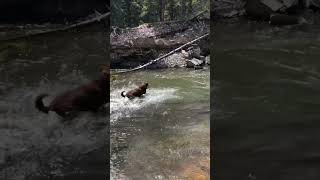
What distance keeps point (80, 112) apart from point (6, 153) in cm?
154

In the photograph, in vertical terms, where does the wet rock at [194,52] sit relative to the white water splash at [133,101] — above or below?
above

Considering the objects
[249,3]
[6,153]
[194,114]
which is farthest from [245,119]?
[249,3]

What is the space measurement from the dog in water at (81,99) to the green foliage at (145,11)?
2889cm

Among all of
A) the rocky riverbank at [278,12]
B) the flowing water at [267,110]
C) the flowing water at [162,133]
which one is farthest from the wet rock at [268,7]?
the flowing water at [162,133]

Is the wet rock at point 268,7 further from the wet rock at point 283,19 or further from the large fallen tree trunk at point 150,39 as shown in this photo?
the large fallen tree trunk at point 150,39

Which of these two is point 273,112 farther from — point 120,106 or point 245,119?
point 120,106

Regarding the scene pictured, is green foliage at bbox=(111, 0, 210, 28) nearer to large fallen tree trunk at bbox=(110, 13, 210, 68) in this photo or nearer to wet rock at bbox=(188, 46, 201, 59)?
large fallen tree trunk at bbox=(110, 13, 210, 68)

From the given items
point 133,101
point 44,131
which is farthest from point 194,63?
point 44,131

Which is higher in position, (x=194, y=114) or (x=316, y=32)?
(x=316, y=32)

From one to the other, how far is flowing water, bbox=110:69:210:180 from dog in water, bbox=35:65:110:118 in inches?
24.8

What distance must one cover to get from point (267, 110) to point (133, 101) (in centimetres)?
327

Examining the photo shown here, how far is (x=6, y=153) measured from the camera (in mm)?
6426

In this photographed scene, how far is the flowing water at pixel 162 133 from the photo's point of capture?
19.6 feet

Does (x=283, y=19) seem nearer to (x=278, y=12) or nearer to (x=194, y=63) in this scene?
(x=278, y=12)
